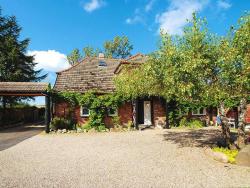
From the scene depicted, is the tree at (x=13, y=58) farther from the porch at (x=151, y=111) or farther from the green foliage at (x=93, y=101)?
the porch at (x=151, y=111)

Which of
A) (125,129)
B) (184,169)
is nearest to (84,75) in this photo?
(125,129)

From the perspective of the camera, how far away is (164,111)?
24.8 m

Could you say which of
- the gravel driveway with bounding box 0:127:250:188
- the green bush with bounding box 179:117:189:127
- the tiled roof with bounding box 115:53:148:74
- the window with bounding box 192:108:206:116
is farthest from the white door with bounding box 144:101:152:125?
the gravel driveway with bounding box 0:127:250:188

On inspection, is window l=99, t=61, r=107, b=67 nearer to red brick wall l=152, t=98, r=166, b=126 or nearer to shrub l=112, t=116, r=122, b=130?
red brick wall l=152, t=98, r=166, b=126

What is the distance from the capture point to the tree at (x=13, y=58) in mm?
33156

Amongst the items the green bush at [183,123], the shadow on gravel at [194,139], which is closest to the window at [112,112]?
the green bush at [183,123]

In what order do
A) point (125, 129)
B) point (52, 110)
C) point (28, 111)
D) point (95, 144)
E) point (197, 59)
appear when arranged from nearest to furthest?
1. point (197, 59)
2. point (95, 144)
3. point (125, 129)
4. point (52, 110)
5. point (28, 111)

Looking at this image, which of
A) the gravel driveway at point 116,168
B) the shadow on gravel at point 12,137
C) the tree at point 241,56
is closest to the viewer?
the gravel driveway at point 116,168

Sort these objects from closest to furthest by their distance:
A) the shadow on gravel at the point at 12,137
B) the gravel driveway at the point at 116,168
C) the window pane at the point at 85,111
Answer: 1. the gravel driveway at the point at 116,168
2. the shadow on gravel at the point at 12,137
3. the window pane at the point at 85,111

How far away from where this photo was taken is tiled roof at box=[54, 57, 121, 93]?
23344 millimetres

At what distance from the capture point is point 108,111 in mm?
23016

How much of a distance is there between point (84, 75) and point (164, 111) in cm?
852

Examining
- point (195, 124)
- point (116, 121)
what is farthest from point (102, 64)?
point (195, 124)

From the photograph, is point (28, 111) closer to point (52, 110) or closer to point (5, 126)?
point (5, 126)
